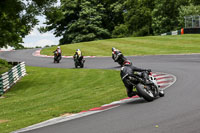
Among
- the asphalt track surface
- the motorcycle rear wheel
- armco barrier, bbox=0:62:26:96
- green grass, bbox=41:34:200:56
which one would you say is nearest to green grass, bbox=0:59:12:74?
armco barrier, bbox=0:62:26:96

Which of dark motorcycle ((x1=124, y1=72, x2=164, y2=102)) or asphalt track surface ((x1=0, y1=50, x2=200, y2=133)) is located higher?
dark motorcycle ((x1=124, y1=72, x2=164, y2=102))

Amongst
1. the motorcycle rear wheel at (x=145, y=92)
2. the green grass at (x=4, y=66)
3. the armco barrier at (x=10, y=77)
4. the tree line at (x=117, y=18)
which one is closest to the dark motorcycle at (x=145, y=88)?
the motorcycle rear wheel at (x=145, y=92)

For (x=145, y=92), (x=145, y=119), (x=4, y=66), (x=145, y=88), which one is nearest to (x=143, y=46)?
(x=4, y=66)

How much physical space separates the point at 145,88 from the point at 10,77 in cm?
1206

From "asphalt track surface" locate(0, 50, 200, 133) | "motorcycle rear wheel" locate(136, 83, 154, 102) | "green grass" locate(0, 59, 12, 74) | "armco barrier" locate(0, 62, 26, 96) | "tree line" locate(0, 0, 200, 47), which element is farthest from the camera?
"tree line" locate(0, 0, 200, 47)

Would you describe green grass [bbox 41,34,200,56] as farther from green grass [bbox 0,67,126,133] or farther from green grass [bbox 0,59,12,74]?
green grass [bbox 0,67,126,133]

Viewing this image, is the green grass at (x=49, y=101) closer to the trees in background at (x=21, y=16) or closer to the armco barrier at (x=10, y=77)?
the armco barrier at (x=10, y=77)

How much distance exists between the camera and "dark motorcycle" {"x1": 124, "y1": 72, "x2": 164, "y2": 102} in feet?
36.1

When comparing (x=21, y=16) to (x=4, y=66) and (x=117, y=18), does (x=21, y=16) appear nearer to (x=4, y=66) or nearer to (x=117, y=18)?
(x=4, y=66)

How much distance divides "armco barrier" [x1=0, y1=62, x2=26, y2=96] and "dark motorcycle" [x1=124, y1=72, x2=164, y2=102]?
9.17 metres

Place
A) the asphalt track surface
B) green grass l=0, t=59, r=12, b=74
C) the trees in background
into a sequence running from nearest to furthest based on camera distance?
the asphalt track surface → the trees in background → green grass l=0, t=59, r=12, b=74

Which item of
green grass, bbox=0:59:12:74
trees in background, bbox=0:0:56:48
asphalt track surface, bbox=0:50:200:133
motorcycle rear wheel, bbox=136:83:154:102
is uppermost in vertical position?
trees in background, bbox=0:0:56:48

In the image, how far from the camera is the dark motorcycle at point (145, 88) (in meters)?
11.0

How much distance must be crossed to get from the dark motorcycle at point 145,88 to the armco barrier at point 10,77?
30.1ft
